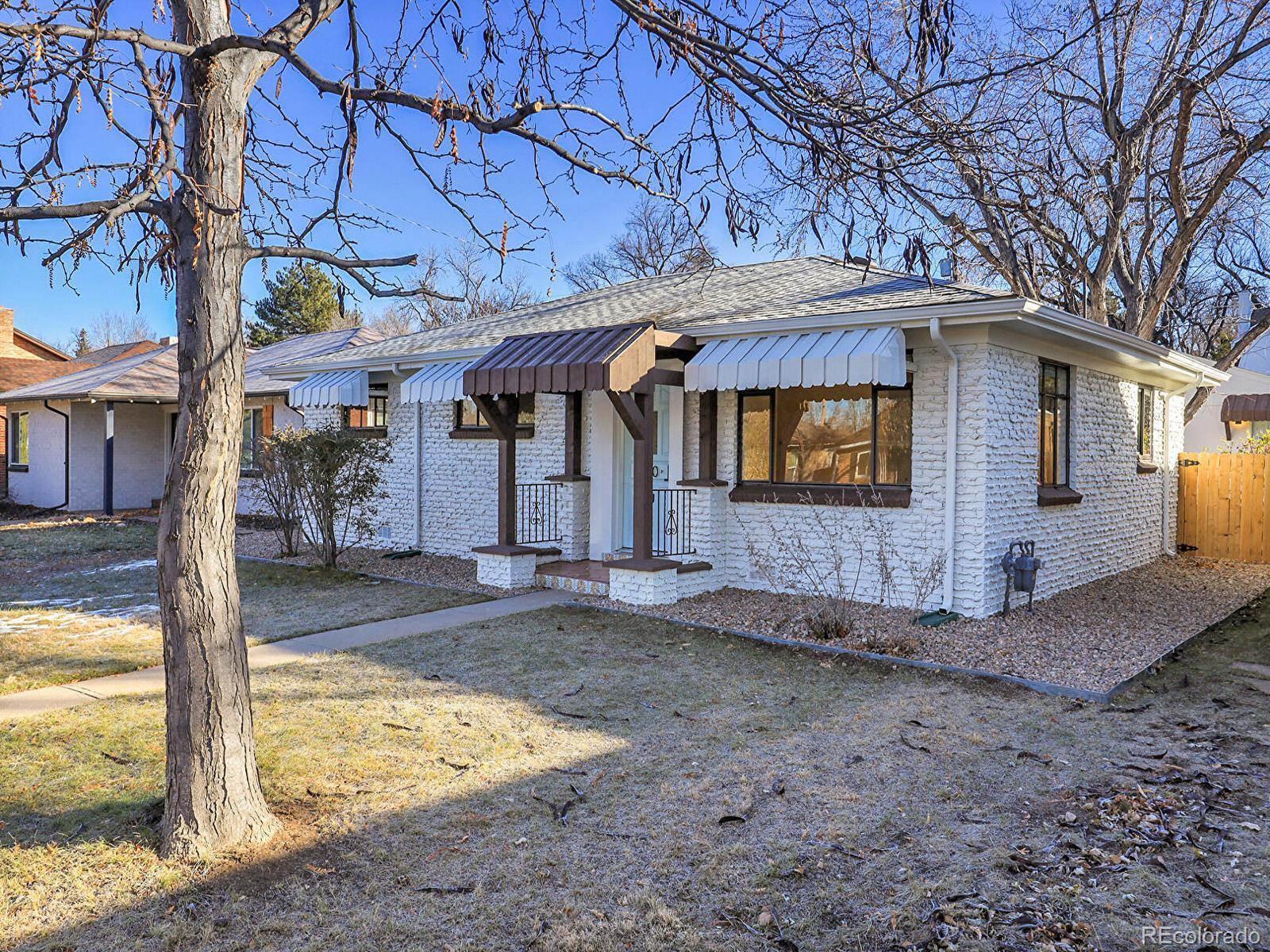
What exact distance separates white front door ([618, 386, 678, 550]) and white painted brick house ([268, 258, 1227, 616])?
0.03 meters

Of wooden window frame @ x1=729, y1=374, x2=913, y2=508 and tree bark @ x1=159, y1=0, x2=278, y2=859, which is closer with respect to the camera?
tree bark @ x1=159, y1=0, x2=278, y2=859

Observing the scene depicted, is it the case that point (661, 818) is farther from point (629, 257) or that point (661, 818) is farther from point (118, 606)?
point (629, 257)

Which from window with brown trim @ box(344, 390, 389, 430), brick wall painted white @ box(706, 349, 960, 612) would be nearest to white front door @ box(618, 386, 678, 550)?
brick wall painted white @ box(706, 349, 960, 612)

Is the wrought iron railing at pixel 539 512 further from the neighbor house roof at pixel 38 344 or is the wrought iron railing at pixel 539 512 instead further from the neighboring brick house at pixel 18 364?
the neighbor house roof at pixel 38 344

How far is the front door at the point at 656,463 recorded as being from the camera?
1014 cm

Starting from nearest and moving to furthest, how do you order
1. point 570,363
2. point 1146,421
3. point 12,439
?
point 570,363 → point 1146,421 → point 12,439

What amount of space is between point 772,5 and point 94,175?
2828 mm

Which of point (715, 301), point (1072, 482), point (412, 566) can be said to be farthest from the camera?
point (412, 566)

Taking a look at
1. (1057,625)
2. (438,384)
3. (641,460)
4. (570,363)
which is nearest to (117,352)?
(438,384)

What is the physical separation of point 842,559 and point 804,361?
219 centimetres

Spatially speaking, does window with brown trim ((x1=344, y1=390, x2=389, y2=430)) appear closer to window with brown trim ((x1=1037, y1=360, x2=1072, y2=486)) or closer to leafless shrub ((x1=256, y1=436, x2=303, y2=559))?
leafless shrub ((x1=256, y1=436, x2=303, y2=559))

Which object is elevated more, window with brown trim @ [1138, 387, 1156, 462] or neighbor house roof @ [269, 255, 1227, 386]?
neighbor house roof @ [269, 255, 1227, 386]

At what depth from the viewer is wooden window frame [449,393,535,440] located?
37.4 ft

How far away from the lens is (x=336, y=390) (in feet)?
41.3
